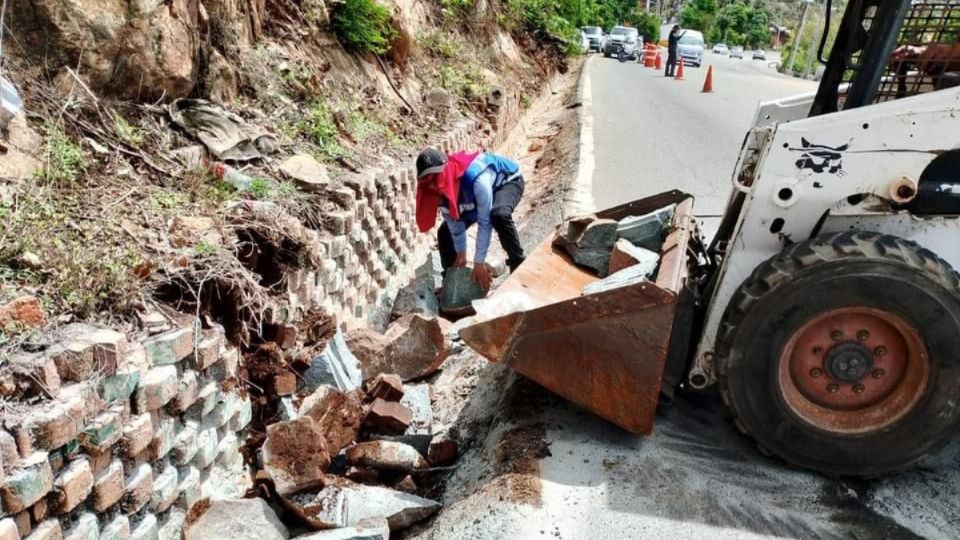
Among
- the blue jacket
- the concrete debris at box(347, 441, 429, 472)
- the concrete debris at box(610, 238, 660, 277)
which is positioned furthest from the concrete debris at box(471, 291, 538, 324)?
the blue jacket

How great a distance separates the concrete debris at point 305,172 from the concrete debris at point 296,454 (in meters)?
2.09

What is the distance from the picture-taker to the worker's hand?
5.60m

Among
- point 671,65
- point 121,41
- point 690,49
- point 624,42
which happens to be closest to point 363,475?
point 121,41

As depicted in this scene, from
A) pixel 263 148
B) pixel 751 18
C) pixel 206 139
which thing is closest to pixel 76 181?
pixel 206 139

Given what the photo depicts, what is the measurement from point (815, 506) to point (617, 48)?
35004 mm

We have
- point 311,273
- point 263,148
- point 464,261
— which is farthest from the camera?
point 464,261

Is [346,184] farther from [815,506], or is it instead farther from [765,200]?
[815,506]

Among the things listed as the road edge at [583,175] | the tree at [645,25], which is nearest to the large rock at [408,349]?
the road edge at [583,175]

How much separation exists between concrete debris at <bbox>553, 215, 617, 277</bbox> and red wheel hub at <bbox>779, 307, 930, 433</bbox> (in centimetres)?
149

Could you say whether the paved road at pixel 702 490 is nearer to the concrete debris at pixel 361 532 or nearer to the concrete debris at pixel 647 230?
the concrete debris at pixel 361 532

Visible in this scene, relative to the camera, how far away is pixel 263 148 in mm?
5324

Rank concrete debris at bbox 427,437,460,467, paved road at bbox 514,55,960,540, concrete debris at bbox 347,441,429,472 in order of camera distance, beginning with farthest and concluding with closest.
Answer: concrete debris at bbox 427,437,460,467 → concrete debris at bbox 347,441,429,472 → paved road at bbox 514,55,960,540

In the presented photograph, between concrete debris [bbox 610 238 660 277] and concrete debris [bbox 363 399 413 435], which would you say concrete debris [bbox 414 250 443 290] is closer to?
concrete debris [bbox 363 399 413 435]

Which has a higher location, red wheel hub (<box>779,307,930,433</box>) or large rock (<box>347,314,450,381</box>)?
red wheel hub (<box>779,307,930,433</box>)
